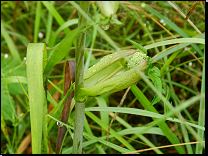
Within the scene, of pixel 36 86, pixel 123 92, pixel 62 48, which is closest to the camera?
pixel 62 48

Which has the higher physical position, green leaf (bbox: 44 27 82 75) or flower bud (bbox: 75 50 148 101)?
green leaf (bbox: 44 27 82 75)

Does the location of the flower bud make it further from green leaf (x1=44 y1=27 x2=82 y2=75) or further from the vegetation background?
the vegetation background

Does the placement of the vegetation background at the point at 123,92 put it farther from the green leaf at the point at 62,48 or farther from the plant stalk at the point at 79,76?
the green leaf at the point at 62,48

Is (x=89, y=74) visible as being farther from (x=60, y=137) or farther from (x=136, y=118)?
(x=136, y=118)

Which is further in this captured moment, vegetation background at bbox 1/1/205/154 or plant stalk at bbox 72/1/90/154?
vegetation background at bbox 1/1/205/154

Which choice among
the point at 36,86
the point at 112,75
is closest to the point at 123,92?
the point at 112,75

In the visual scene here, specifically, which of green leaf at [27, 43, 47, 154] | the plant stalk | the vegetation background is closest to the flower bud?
the plant stalk

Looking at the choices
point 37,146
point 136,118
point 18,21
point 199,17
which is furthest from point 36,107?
point 18,21

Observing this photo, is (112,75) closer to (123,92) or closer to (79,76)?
(79,76)

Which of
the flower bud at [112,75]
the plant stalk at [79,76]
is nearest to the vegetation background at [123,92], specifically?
the plant stalk at [79,76]

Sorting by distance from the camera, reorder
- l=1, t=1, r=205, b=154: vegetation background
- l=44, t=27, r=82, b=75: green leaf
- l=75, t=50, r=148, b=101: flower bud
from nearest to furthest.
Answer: l=44, t=27, r=82, b=75: green leaf, l=75, t=50, r=148, b=101: flower bud, l=1, t=1, r=205, b=154: vegetation background

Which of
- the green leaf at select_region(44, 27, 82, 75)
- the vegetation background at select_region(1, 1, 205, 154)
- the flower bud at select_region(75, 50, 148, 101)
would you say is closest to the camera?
the green leaf at select_region(44, 27, 82, 75)
